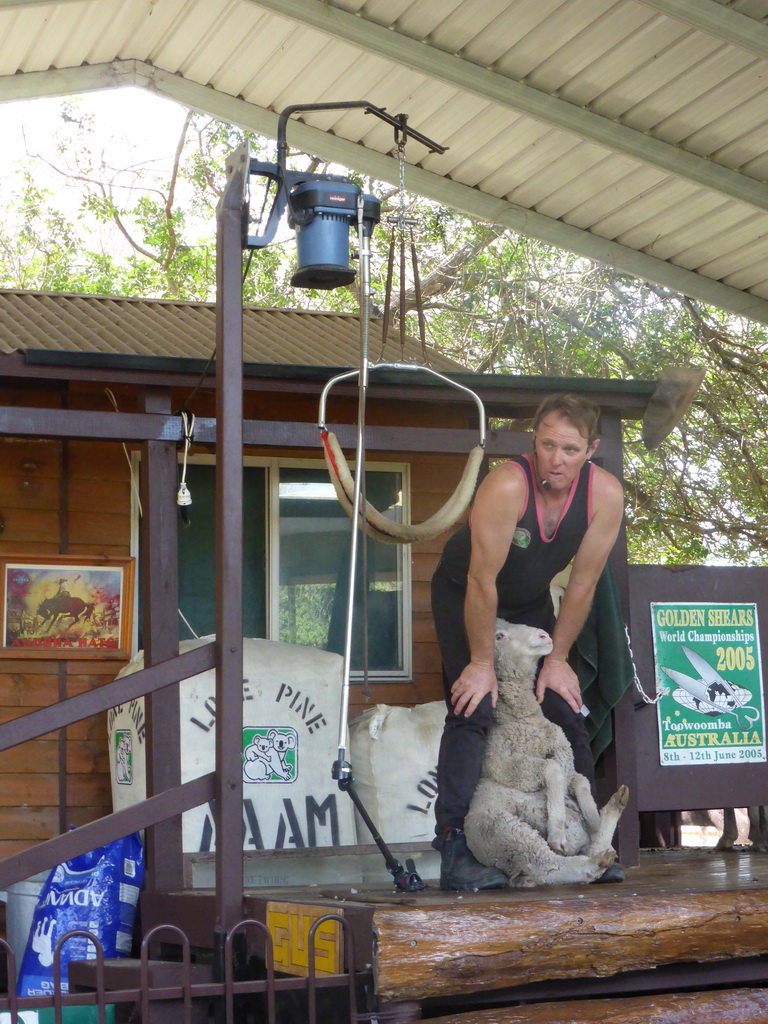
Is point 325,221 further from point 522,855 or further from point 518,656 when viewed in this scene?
point 522,855

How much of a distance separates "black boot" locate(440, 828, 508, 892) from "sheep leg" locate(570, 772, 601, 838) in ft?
1.28

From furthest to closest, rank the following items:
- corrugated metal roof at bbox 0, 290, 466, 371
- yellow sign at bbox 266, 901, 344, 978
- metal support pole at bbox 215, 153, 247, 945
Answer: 1. corrugated metal roof at bbox 0, 290, 466, 371
2. metal support pole at bbox 215, 153, 247, 945
3. yellow sign at bbox 266, 901, 344, 978

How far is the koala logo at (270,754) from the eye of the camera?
6094 mm

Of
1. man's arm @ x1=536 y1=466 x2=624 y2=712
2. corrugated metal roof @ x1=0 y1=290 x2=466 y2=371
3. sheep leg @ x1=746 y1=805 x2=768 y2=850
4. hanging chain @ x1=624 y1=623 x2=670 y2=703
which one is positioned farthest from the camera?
corrugated metal roof @ x1=0 y1=290 x2=466 y2=371

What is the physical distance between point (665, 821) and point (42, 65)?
716 centimetres

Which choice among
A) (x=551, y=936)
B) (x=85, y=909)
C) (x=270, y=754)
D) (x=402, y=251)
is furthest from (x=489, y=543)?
(x=85, y=909)

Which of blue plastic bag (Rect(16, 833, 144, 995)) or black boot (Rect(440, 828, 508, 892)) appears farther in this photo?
blue plastic bag (Rect(16, 833, 144, 995))

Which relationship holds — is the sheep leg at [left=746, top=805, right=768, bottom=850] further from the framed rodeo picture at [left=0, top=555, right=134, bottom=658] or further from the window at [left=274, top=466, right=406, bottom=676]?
the framed rodeo picture at [left=0, top=555, right=134, bottom=658]

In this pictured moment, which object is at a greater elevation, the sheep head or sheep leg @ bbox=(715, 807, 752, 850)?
the sheep head

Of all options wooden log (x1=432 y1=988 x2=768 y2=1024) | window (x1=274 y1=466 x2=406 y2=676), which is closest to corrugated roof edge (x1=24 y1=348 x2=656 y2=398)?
window (x1=274 y1=466 x2=406 y2=676)

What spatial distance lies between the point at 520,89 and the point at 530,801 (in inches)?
169

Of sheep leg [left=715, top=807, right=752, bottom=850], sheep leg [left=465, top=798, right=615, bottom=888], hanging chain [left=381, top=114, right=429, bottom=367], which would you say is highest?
hanging chain [left=381, top=114, right=429, bottom=367]

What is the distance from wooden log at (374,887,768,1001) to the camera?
3.45 m

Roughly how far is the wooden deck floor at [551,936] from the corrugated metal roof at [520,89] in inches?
164
